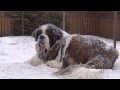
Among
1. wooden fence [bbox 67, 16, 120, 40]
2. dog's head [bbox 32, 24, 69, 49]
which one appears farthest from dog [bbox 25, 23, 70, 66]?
wooden fence [bbox 67, 16, 120, 40]

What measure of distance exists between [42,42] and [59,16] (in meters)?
9.05

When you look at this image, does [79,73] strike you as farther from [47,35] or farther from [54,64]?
[47,35]

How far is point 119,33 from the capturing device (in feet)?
42.0

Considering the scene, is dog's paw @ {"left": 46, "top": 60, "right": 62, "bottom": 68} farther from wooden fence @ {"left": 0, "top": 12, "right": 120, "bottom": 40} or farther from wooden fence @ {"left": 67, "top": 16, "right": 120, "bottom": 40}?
wooden fence @ {"left": 67, "top": 16, "right": 120, "bottom": 40}

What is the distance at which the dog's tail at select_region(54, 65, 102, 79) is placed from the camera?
11.6 ft

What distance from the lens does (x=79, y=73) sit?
3598 mm

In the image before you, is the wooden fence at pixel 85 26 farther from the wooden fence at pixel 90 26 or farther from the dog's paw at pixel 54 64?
the dog's paw at pixel 54 64

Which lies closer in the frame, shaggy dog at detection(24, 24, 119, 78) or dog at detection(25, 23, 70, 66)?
shaggy dog at detection(24, 24, 119, 78)

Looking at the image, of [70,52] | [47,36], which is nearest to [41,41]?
[47,36]

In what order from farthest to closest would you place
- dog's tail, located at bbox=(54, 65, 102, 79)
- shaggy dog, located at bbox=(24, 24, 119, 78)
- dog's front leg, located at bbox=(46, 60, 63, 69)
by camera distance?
dog's front leg, located at bbox=(46, 60, 63, 69) → shaggy dog, located at bbox=(24, 24, 119, 78) → dog's tail, located at bbox=(54, 65, 102, 79)

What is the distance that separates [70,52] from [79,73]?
0.71m

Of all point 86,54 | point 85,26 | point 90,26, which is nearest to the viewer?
point 86,54

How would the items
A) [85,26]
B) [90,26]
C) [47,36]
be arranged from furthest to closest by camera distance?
[90,26] → [85,26] → [47,36]

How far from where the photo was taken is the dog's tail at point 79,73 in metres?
3.52
